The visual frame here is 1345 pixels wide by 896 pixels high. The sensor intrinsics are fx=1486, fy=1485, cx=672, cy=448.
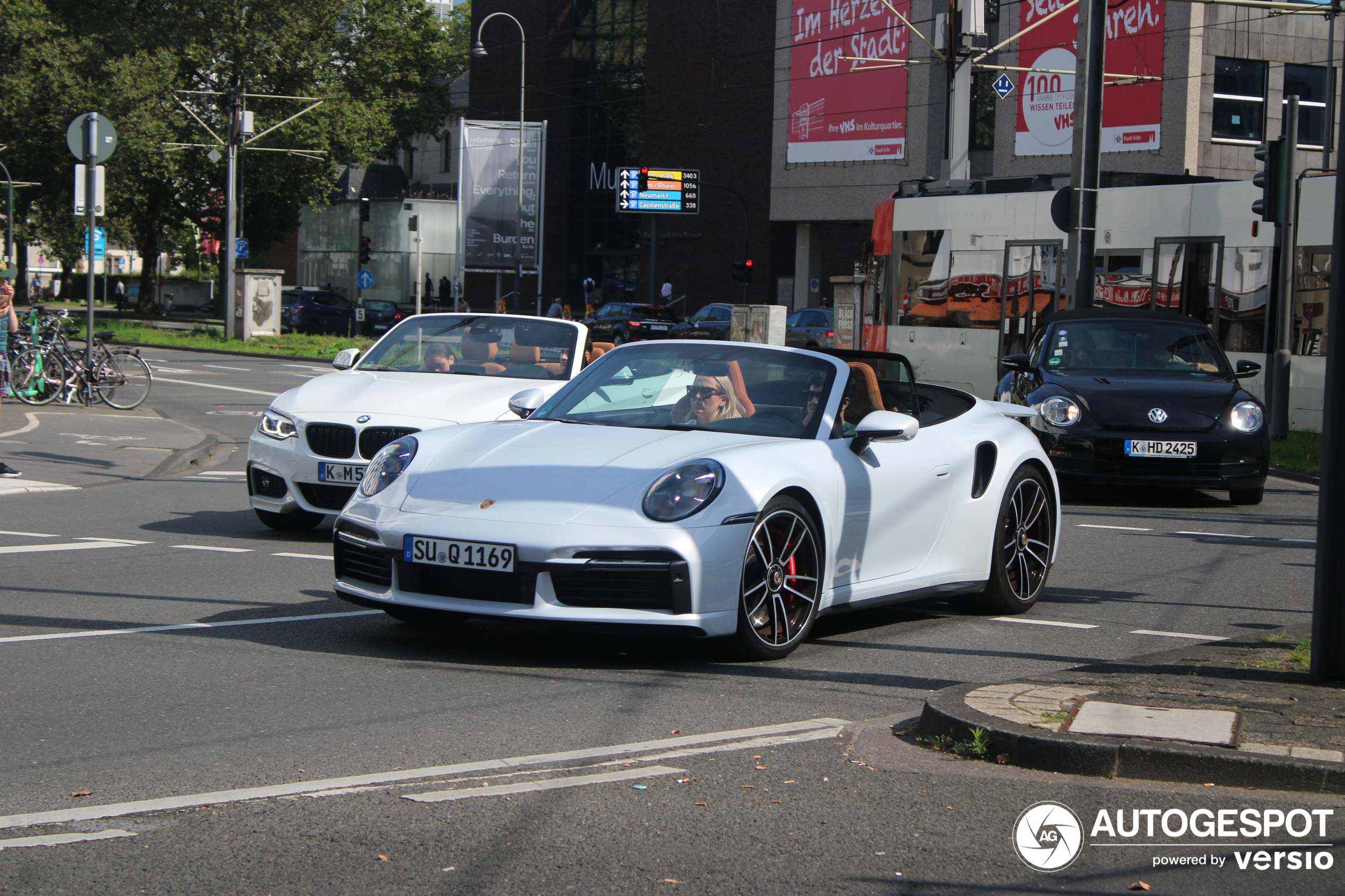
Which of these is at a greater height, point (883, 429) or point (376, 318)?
point (376, 318)

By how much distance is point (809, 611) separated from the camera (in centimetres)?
614

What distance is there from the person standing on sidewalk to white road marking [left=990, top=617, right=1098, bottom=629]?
8.79m

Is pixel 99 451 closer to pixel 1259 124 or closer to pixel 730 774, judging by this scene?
pixel 730 774

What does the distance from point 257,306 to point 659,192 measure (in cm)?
1832

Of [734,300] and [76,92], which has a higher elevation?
[76,92]

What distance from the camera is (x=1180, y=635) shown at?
687cm

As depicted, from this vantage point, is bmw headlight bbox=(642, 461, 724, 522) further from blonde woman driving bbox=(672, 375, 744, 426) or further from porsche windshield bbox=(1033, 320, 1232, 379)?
porsche windshield bbox=(1033, 320, 1232, 379)

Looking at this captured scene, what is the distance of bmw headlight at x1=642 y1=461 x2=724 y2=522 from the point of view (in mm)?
5660

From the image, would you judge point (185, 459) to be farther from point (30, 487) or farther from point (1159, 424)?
point (1159, 424)

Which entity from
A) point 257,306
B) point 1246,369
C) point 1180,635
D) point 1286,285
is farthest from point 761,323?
point 1180,635

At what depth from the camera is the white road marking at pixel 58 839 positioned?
11.6 feet

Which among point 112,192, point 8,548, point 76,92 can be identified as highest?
point 76,92

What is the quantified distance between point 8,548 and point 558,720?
5181 mm

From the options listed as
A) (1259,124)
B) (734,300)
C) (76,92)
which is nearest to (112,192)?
(76,92)
